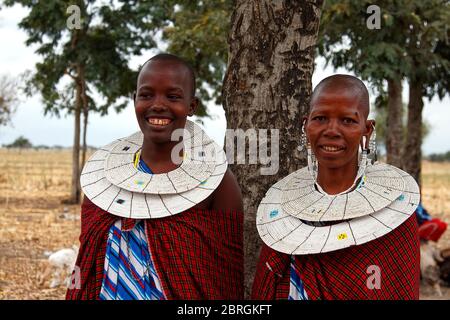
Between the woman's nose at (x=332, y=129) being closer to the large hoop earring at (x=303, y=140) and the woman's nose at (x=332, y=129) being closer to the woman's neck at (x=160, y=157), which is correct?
the large hoop earring at (x=303, y=140)

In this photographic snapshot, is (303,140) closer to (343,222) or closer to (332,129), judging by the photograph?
(332,129)

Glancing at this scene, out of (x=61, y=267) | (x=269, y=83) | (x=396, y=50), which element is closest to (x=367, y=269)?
(x=269, y=83)

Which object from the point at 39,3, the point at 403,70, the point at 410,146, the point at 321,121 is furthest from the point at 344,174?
the point at 39,3

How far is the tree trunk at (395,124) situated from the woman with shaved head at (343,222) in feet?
24.0

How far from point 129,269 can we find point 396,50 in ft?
23.5

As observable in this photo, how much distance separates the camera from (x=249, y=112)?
3303 millimetres

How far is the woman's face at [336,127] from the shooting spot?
2273mm

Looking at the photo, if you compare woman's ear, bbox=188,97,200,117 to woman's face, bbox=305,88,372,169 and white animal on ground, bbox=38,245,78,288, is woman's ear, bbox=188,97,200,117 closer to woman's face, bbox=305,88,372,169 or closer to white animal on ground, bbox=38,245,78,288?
woman's face, bbox=305,88,372,169

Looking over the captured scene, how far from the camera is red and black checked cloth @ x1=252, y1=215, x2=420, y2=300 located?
7.32 ft

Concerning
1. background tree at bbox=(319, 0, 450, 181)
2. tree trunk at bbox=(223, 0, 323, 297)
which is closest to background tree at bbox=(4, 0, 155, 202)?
background tree at bbox=(319, 0, 450, 181)

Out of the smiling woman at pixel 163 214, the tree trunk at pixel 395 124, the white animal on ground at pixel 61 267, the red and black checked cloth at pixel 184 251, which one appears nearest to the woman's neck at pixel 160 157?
the smiling woman at pixel 163 214

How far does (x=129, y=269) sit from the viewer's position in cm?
240
